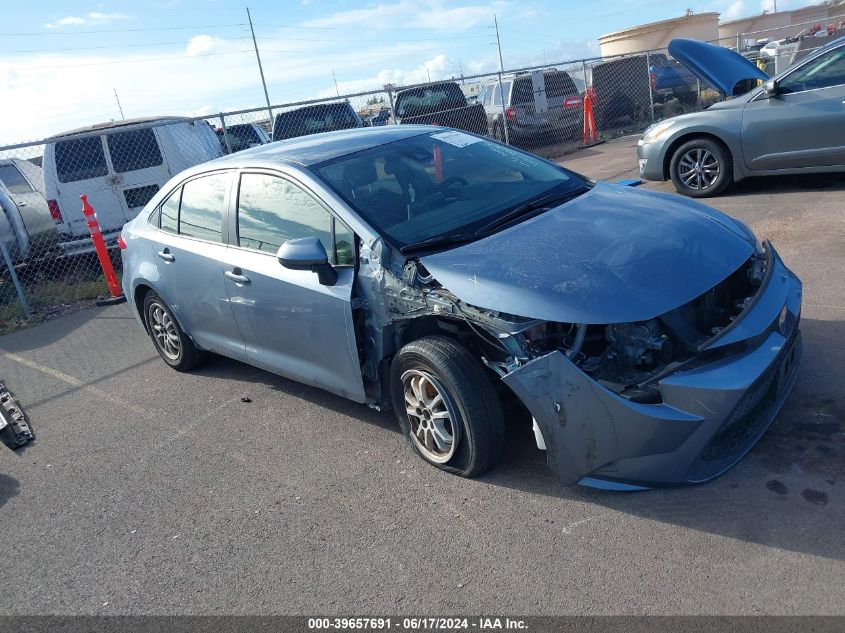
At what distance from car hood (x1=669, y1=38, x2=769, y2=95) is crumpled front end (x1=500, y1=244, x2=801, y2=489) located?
6.15 meters

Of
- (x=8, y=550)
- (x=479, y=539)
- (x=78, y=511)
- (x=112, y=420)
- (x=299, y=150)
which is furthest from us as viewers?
(x=112, y=420)

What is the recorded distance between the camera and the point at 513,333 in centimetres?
319

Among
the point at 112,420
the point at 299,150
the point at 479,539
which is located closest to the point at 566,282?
the point at 479,539

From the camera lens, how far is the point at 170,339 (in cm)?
584

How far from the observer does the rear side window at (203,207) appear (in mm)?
4848

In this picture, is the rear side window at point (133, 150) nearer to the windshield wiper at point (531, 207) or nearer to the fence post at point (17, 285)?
the fence post at point (17, 285)

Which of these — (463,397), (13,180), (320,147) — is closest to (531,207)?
(463,397)

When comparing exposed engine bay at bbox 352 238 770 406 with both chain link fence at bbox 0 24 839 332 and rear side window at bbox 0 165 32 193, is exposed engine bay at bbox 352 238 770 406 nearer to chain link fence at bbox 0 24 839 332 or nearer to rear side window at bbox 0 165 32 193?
chain link fence at bbox 0 24 839 332

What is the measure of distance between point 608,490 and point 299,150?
288 centimetres

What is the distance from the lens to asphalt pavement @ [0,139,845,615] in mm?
2834

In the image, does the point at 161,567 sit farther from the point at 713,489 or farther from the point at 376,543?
the point at 713,489

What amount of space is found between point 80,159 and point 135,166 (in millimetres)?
736

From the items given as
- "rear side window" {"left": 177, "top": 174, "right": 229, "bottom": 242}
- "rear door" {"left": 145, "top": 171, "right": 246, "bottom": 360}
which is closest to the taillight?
"rear door" {"left": 145, "top": 171, "right": 246, "bottom": 360}

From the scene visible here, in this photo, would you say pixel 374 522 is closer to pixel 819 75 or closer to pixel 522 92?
pixel 819 75
